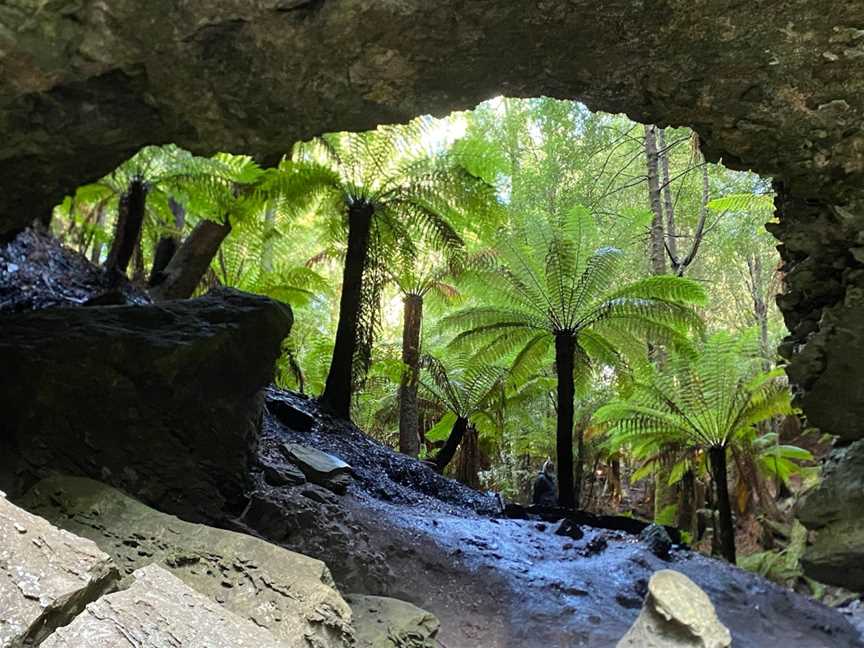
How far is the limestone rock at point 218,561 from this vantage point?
2.10 meters

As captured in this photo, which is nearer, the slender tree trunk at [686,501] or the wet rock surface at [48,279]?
the wet rock surface at [48,279]

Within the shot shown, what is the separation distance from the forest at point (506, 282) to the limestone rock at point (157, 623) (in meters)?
3.99

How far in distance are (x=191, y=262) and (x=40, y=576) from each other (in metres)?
5.44

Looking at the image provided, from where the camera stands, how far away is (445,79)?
2945 mm

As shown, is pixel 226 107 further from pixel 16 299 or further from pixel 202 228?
pixel 202 228

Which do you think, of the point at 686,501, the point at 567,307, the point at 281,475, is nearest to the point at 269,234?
the point at 567,307

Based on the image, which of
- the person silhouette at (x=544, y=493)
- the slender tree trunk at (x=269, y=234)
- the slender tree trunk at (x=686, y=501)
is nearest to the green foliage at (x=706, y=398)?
the person silhouette at (x=544, y=493)

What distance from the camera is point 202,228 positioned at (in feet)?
21.8

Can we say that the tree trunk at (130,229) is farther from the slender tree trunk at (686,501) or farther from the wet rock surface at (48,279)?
the slender tree trunk at (686,501)

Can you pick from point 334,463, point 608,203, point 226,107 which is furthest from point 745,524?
point 226,107

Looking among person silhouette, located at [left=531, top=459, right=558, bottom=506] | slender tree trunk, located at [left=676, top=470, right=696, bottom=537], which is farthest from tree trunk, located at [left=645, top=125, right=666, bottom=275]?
person silhouette, located at [left=531, top=459, right=558, bottom=506]

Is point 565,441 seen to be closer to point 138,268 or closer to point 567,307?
point 567,307

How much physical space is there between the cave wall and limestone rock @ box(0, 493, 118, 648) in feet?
6.15

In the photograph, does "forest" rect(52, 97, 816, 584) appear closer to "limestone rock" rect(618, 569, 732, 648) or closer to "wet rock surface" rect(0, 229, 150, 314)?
"wet rock surface" rect(0, 229, 150, 314)
